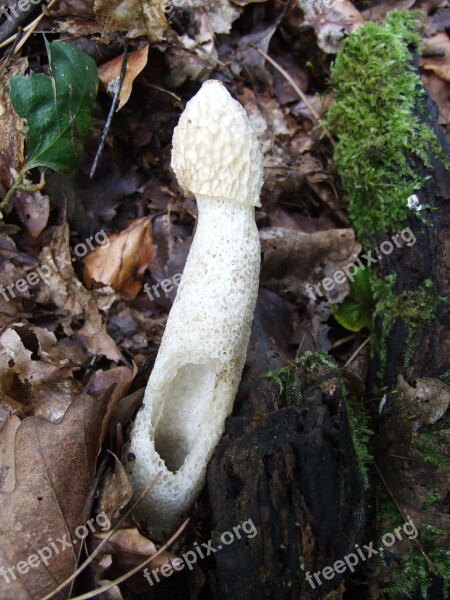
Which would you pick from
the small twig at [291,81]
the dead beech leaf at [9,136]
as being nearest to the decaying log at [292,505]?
the dead beech leaf at [9,136]

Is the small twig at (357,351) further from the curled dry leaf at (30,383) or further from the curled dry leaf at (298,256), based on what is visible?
the curled dry leaf at (30,383)

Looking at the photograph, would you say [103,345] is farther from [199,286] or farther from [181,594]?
[181,594]

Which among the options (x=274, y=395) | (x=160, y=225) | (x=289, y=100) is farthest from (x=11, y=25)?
(x=274, y=395)

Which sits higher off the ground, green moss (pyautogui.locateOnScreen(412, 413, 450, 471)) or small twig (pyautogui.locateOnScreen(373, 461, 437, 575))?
green moss (pyautogui.locateOnScreen(412, 413, 450, 471))

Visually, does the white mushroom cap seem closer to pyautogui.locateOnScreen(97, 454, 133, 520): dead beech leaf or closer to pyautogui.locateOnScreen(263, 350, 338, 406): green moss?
pyautogui.locateOnScreen(263, 350, 338, 406): green moss

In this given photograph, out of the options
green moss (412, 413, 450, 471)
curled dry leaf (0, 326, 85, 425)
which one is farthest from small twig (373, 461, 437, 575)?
curled dry leaf (0, 326, 85, 425)

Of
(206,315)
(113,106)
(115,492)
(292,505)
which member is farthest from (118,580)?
(113,106)
